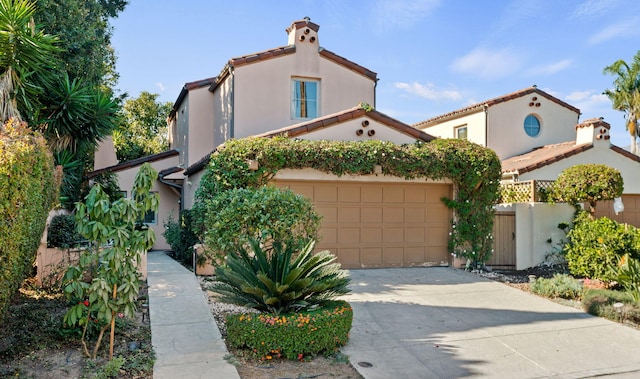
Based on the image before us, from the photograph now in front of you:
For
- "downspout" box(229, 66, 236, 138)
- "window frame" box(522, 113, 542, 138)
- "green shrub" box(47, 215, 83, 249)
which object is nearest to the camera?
"green shrub" box(47, 215, 83, 249)

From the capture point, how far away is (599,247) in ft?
37.0

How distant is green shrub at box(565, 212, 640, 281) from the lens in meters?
10.9

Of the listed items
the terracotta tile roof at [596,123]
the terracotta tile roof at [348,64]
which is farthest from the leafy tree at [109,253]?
the terracotta tile roof at [596,123]

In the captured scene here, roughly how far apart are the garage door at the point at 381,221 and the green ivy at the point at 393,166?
17.2 inches

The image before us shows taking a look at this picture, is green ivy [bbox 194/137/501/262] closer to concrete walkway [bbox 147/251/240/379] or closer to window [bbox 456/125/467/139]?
concrete walkway [bbox 147/251/240/379]

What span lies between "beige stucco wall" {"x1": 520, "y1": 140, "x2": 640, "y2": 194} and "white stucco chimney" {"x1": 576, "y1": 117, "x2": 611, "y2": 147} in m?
0.07

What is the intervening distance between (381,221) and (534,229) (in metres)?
4.78

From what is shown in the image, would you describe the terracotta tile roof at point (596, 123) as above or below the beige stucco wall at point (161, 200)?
above

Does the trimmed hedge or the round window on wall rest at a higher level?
the round window on wall

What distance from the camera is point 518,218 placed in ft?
43.2

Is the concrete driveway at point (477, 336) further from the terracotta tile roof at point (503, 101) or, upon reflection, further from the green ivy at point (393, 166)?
the terracotta tile roof at point (503, 101)

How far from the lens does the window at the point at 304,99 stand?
48.7 ft

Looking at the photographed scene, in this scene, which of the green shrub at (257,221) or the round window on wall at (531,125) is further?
the round window on wall at (531,125)

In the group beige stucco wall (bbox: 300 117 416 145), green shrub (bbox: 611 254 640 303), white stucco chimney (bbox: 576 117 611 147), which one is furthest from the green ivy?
white stucco chimney (bbox: 576 117 611 147)
